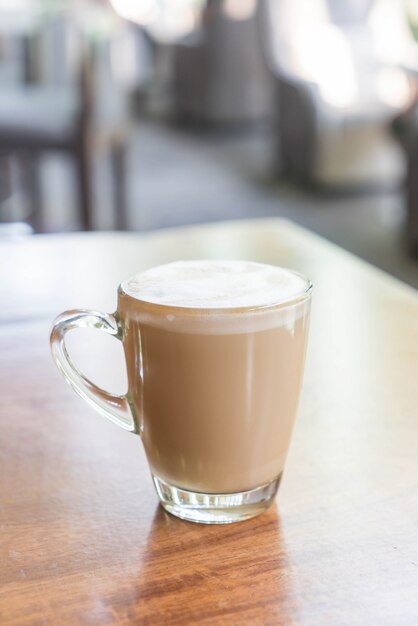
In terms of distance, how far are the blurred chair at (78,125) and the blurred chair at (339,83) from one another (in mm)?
918

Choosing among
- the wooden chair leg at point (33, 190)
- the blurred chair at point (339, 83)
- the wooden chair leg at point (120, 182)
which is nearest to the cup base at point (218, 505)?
the wooden chair leg at point (120, 182)

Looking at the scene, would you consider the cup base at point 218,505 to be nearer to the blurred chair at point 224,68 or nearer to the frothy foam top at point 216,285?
the frothy foam top at point 216,285

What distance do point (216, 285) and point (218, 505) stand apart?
10cm

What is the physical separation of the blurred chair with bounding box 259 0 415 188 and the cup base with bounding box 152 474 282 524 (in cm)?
275

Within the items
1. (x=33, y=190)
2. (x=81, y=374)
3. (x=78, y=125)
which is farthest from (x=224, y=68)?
(x=81, y=374)

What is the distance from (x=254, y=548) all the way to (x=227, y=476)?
3 cm

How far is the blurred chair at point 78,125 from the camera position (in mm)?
2018

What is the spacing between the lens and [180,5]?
5.81 metres

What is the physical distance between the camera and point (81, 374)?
393mm

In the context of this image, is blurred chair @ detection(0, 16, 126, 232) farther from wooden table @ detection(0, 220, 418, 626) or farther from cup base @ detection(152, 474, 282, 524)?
cup base @ detection(152, 474, 282, 524)

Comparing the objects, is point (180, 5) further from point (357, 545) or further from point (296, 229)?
point (357, 545)

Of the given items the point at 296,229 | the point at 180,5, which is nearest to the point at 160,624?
the point at 296,229

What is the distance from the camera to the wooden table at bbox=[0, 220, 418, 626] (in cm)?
32

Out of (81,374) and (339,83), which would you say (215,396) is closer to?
(81,374)
